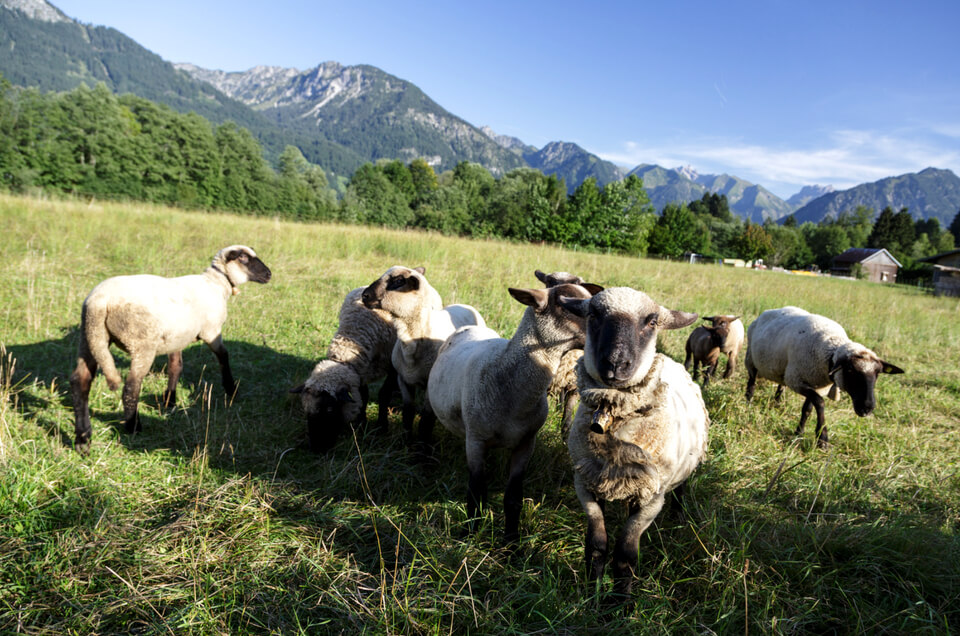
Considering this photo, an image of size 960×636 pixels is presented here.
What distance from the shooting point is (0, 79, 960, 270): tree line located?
34.1 metres

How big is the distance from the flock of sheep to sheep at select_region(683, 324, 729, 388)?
44 mm

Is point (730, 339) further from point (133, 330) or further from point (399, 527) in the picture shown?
point (133, 330)

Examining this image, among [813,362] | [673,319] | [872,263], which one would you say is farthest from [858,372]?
[872,263]

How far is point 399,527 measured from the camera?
9.94 ft

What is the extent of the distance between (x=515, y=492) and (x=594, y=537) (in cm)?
71

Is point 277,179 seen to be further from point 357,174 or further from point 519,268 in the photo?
point 519,268

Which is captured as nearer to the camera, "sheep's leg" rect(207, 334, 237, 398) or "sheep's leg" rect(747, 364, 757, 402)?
"sheep's leg" rect(207, 334, 237, 398)

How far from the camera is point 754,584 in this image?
2.48m

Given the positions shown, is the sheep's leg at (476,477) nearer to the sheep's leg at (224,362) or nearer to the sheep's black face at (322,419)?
the sheep's black face at (322,419)

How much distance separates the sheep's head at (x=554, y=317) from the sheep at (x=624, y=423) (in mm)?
337

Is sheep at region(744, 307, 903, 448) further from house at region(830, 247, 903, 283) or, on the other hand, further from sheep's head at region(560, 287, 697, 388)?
house at region(830, 247, 903, 283)

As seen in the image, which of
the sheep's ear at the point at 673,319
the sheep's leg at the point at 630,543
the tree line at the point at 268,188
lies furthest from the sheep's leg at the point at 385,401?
the tree line at the point at 268,188

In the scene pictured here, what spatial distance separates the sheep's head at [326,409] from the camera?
4.32m

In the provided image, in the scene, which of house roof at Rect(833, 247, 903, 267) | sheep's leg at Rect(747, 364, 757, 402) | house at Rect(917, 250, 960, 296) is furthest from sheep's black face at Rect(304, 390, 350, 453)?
house roof at Rect(833, 247, 903, 267)
